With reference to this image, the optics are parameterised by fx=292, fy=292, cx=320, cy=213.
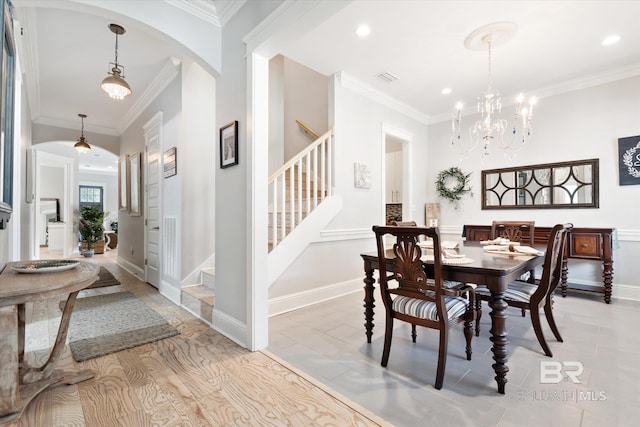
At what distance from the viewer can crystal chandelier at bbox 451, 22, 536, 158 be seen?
9.43ft

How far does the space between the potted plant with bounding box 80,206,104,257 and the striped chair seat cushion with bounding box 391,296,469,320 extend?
867 cm

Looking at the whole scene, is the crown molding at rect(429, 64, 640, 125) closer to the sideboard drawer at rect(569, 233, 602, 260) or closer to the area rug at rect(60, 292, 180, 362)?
the sideboard drawer at rect(569, 233, 602, 260)

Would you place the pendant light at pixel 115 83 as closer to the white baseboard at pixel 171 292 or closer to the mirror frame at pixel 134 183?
the mirror frame at pixel 134 183

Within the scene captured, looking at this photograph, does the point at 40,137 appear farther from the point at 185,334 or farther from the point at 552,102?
the point at 552,102

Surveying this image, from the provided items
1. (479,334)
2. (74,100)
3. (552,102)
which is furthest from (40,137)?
(552,102)

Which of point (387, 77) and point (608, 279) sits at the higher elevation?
point (387, 77)

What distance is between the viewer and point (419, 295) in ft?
6.19

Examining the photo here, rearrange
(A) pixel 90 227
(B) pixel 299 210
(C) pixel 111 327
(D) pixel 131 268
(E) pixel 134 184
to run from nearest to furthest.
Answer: (C) pixel 111 327, (B) pixel 299 210, (E) pixel 134 184, (D) pixel 131 268, (A) pixel 90 227

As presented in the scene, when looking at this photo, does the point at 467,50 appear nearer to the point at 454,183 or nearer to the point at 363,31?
the point at 363,31

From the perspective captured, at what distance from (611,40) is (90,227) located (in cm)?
1044

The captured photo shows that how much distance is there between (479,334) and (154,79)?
15.9ft

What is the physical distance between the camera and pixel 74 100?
4.61 m

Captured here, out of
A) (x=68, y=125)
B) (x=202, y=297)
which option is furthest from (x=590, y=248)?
(x=68, y=125)

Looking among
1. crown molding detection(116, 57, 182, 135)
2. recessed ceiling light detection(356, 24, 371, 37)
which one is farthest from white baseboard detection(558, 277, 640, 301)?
crown molding detection(116, 57, 182, 135)
